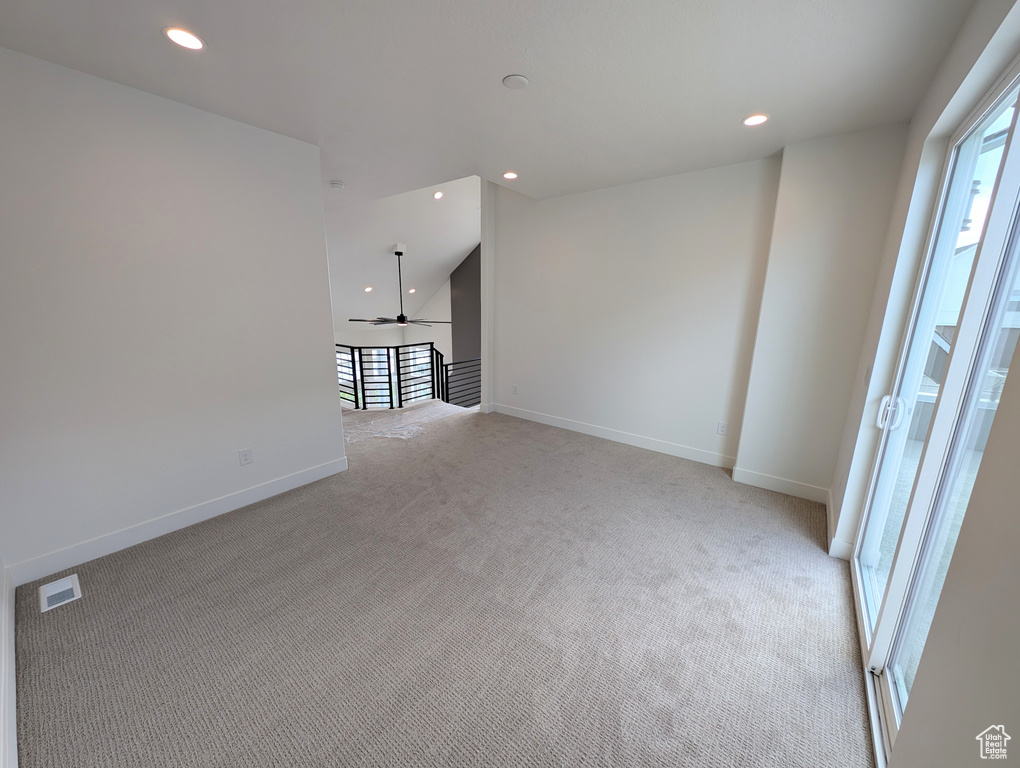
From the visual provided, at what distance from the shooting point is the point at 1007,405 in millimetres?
794

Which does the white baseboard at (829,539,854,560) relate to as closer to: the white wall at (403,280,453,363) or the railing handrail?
the railing handrail

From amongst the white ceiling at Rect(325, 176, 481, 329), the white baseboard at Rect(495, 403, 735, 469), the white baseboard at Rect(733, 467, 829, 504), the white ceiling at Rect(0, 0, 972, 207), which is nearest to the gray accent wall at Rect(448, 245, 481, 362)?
the white ceiling at Rect(325, 176, 481, 329)

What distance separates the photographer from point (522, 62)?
1.77 meters

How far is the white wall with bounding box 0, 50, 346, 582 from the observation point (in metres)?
1.87

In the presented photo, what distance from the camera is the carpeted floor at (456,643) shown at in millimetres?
1309

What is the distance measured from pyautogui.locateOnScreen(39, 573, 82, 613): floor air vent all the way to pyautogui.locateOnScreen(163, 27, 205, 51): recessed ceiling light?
259 centimetres

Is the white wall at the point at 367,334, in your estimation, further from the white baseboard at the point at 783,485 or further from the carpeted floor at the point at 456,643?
the white baseboard at the point at 783,485

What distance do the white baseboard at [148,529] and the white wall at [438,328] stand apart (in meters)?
6.98

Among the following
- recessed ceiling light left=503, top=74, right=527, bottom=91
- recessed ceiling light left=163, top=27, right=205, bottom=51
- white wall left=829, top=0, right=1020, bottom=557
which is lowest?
white wall left=829, top=0, right=1020, bottom=557

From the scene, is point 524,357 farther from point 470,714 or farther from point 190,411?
point 470,714

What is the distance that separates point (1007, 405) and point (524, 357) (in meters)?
3.97

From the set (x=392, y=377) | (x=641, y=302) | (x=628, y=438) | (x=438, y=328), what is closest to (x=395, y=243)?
(x=392, y=377)

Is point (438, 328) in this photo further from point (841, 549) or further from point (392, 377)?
point (841, 549)

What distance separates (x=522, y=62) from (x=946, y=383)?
82.4 inches
